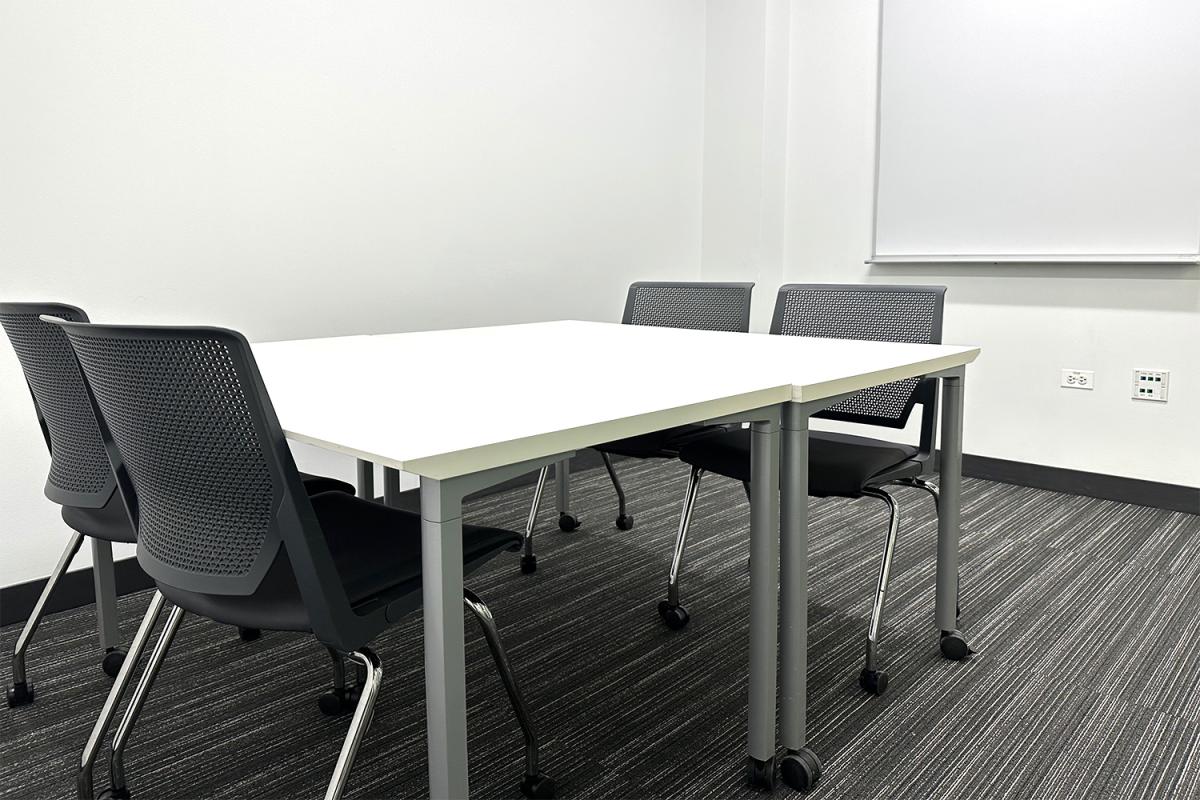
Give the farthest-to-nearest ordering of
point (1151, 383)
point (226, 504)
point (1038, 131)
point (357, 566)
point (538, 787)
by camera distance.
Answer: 1. point (1038, 131)
2. point (1151, 383)
3. point (538, 787)
4. point (357, 566)
5. point (226, 504)

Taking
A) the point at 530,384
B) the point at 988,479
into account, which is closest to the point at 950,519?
the point at 530,384

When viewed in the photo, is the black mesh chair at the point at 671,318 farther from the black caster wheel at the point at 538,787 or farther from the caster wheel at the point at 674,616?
the black caster wheel at the point at 538,787

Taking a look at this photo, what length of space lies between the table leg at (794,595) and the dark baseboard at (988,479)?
0.98 metres

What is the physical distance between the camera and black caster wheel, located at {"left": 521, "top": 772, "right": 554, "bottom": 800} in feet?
5.29

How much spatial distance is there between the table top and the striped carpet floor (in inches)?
28.5

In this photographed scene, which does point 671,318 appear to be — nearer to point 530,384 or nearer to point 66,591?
point 530,384

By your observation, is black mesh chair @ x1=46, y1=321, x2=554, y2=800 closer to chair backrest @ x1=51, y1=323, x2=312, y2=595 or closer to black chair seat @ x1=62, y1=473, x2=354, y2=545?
chair backrest @ x1=51, y1=323, x2=312, y2=595

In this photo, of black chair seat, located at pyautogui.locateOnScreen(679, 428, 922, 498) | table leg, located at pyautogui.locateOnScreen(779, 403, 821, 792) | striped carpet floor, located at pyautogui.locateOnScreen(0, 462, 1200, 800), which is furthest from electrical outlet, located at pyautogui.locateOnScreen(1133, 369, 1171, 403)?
table leg, located at pyautogui.locateOnScreen(779, 403, 821, 792)

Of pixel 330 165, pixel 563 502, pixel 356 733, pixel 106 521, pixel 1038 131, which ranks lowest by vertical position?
pixel 563 502

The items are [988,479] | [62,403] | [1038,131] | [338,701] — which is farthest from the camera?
[988,479]

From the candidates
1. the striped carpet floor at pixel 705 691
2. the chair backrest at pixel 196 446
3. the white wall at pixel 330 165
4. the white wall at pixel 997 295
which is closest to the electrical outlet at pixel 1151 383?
the white wall at pixel 997 295

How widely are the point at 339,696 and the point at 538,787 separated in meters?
0.55

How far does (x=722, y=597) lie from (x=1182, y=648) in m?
1.14

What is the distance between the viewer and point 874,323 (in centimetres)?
247
